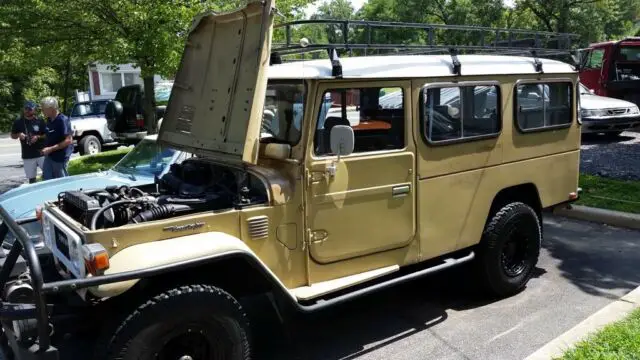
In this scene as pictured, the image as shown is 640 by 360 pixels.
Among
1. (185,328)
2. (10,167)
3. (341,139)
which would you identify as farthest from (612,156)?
(10,167)

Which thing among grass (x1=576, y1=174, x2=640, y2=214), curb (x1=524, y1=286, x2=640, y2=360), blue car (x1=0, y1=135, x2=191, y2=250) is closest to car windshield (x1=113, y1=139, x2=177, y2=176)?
blue car (x1=0, y1=135, x2=191, y2=250)

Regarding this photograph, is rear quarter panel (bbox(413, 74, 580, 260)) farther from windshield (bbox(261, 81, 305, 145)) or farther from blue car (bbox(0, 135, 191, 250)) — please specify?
blue car (bbox(0, 135, 191, 250))

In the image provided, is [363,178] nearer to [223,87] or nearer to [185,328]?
[223,87]

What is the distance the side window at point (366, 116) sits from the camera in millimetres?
3965

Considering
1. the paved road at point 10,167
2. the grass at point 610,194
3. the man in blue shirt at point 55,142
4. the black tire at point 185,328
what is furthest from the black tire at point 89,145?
the black tire at point 185,328

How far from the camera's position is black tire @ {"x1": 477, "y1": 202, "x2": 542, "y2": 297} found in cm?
499

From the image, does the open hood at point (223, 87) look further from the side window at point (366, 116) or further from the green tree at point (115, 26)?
the green tree at point (115, 26)

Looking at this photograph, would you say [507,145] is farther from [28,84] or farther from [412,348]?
[28,84]

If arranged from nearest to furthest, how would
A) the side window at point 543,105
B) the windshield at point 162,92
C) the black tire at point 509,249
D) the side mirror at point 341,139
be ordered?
the side mirror at point 341,139 → the black tire at point 509,249 → the side window at point 543,105 → the windshield at point 162,92

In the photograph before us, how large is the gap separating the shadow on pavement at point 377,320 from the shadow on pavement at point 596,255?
1.18m

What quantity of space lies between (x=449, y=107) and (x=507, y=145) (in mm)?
774

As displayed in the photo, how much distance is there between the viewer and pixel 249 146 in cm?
368

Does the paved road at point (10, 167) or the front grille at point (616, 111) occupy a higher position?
the front grille at point (616, 111)

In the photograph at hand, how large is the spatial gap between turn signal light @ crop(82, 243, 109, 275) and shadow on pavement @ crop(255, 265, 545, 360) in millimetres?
1619
